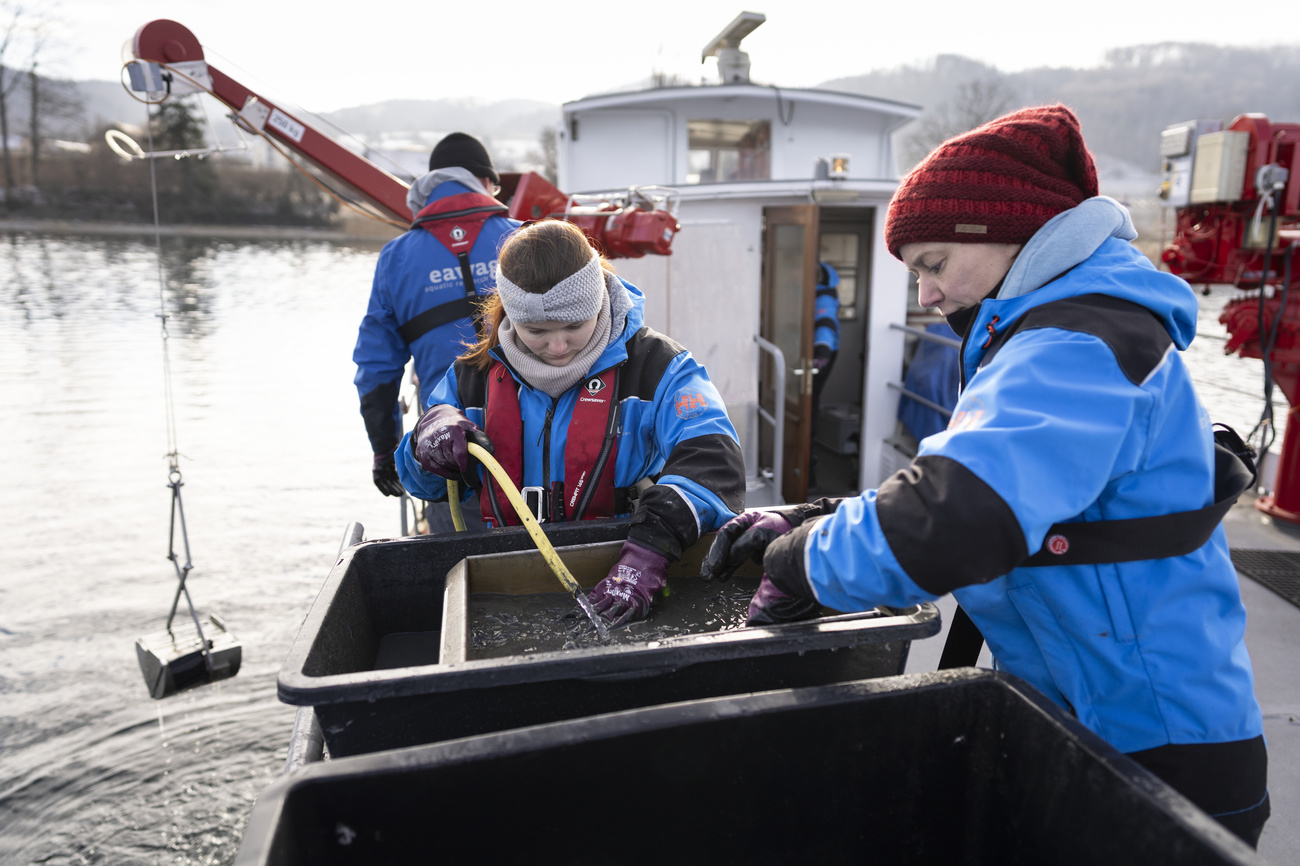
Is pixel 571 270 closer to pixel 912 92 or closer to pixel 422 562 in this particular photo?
pixel 422 562

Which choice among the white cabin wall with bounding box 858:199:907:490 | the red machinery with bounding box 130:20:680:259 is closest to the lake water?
the red machinery with bounding box 130:20:680:259

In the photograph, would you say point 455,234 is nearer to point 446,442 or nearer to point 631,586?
point 446,442

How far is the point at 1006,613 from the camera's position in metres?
1.23

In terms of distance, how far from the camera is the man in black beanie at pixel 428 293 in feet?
10.5

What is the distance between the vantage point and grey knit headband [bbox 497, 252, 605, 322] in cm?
174

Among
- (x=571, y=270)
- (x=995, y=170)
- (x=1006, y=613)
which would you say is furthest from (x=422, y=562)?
(x=995, y=170)

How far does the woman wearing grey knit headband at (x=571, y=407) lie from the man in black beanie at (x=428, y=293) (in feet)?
4.23

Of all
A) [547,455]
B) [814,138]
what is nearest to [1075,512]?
[547,455]

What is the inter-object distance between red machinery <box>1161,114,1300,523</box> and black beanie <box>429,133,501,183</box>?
4.04 m

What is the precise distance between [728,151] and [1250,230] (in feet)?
14.6

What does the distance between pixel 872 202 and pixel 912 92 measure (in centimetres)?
14097

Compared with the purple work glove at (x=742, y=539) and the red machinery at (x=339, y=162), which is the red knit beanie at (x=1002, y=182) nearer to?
the purple work glove at (x=742, y=539)

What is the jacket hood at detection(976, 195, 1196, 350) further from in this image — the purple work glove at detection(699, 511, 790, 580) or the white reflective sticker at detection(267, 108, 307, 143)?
the white reflective sticker at detection(267, 108, 307, 143)

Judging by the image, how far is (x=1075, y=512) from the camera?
96 cm
